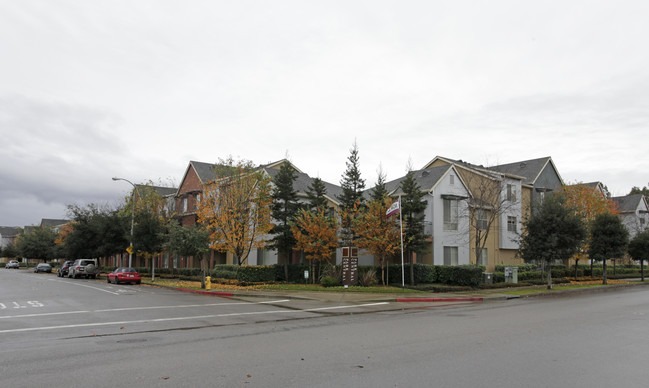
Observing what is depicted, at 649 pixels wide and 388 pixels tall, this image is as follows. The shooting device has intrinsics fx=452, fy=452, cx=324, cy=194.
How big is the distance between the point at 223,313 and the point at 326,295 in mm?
8263

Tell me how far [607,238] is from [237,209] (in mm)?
28019

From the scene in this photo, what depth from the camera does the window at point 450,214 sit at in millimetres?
36031

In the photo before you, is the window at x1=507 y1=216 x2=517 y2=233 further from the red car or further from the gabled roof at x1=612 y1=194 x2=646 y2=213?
the red car

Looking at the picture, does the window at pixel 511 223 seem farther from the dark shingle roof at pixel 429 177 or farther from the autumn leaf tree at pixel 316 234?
the autumn leaf tree at pixel 316 234

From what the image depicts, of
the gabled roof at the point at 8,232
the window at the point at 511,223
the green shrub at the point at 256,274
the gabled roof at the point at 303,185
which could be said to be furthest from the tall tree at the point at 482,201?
the gabled roof at the point at 8,232

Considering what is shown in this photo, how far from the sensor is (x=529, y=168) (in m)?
47.4

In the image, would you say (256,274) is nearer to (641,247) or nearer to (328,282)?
(328,282)

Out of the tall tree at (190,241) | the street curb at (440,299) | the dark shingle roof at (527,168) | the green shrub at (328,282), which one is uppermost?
the dark shingle roof at (527,168)

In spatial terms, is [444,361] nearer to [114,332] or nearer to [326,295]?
[114,332]

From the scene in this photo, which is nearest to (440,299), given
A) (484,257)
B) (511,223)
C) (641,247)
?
(484,257)

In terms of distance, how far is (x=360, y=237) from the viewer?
30.5 meters

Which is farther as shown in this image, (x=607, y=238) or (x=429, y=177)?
(x=429, y=177)

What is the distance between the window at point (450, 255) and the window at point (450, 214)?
5.49ft

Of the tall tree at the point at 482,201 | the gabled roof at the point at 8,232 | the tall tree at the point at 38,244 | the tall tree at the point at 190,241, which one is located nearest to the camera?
the tall tree at the point at 190,241
